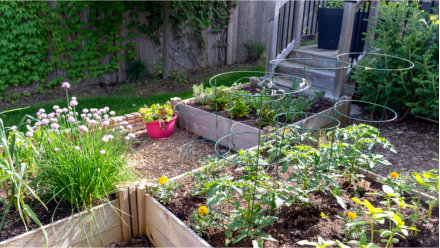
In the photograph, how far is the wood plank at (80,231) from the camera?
216 centimetres

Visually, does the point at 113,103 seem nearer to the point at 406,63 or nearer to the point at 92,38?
the point at 92,38

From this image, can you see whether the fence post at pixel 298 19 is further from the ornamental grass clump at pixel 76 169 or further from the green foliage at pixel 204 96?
the ornamental grass clump at pixel 76 169

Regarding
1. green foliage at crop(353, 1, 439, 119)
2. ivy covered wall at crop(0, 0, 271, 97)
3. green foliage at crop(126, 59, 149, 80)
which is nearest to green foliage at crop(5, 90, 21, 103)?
ivy covered wall at crop(0, 0, 271, 97)

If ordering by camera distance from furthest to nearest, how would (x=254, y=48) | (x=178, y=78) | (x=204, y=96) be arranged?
(x=254, y=48), (x=178, y=78), (x=204, y=96)

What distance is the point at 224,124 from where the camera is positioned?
4047 millimetres

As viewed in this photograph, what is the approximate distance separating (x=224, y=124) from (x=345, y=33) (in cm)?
204

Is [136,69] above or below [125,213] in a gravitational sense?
above

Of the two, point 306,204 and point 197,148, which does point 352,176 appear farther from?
point 197,148

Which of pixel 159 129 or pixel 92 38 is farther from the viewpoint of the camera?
pixel 92 38

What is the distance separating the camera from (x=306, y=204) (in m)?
2.41

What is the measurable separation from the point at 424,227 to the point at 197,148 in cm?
237

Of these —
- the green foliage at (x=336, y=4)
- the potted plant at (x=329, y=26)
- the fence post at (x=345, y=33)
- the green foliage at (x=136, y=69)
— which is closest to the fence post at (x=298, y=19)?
the potted plant at (x=329, y=26)

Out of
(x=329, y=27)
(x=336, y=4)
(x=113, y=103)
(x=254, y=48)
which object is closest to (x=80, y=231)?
(x=113, y=103)

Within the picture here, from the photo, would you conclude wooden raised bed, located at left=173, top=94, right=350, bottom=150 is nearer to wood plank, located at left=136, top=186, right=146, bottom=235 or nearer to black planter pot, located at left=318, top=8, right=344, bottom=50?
wood plank, located at left=136, top=186, right=146, bottom=235
